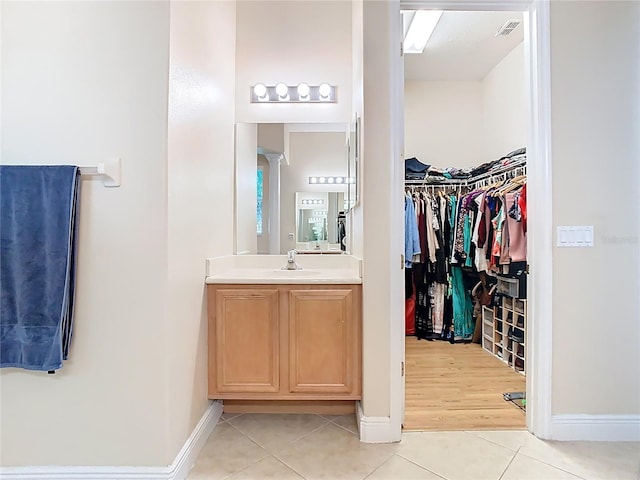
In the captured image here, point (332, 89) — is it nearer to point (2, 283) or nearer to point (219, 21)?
point (219, 21)

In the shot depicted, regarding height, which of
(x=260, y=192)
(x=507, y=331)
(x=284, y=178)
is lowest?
(x=507, y=331)

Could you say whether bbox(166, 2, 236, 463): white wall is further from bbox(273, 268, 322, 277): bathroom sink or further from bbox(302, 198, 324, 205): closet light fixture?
bbox(302, 198, 324, 205): closet light fixture

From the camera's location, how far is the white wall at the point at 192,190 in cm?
154

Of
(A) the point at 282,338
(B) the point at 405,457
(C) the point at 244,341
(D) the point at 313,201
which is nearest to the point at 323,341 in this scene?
(A) the point at 282,338

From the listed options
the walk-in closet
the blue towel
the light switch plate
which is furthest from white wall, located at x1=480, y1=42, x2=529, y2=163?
the blue towel

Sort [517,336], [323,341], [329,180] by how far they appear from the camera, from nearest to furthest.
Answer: [323,341]
[329,180]
[517,336]

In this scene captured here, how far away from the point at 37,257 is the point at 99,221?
27 centimetres

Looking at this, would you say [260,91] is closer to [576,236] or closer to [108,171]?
[108,171]

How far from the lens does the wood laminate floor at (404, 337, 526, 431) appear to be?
2092mm

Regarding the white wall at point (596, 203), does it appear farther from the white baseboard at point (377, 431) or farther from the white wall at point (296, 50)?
the white wall at point (296, 50)

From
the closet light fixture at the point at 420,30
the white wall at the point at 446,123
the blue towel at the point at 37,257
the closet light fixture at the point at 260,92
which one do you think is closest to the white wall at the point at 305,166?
the closet light fixture at the point at 260,92

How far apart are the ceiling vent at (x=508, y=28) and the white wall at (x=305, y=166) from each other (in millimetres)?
1853

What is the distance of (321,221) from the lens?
276 centimetres

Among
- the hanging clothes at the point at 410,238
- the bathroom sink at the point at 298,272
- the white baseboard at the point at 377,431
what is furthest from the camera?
the hanging clothes at the point at 410,238
